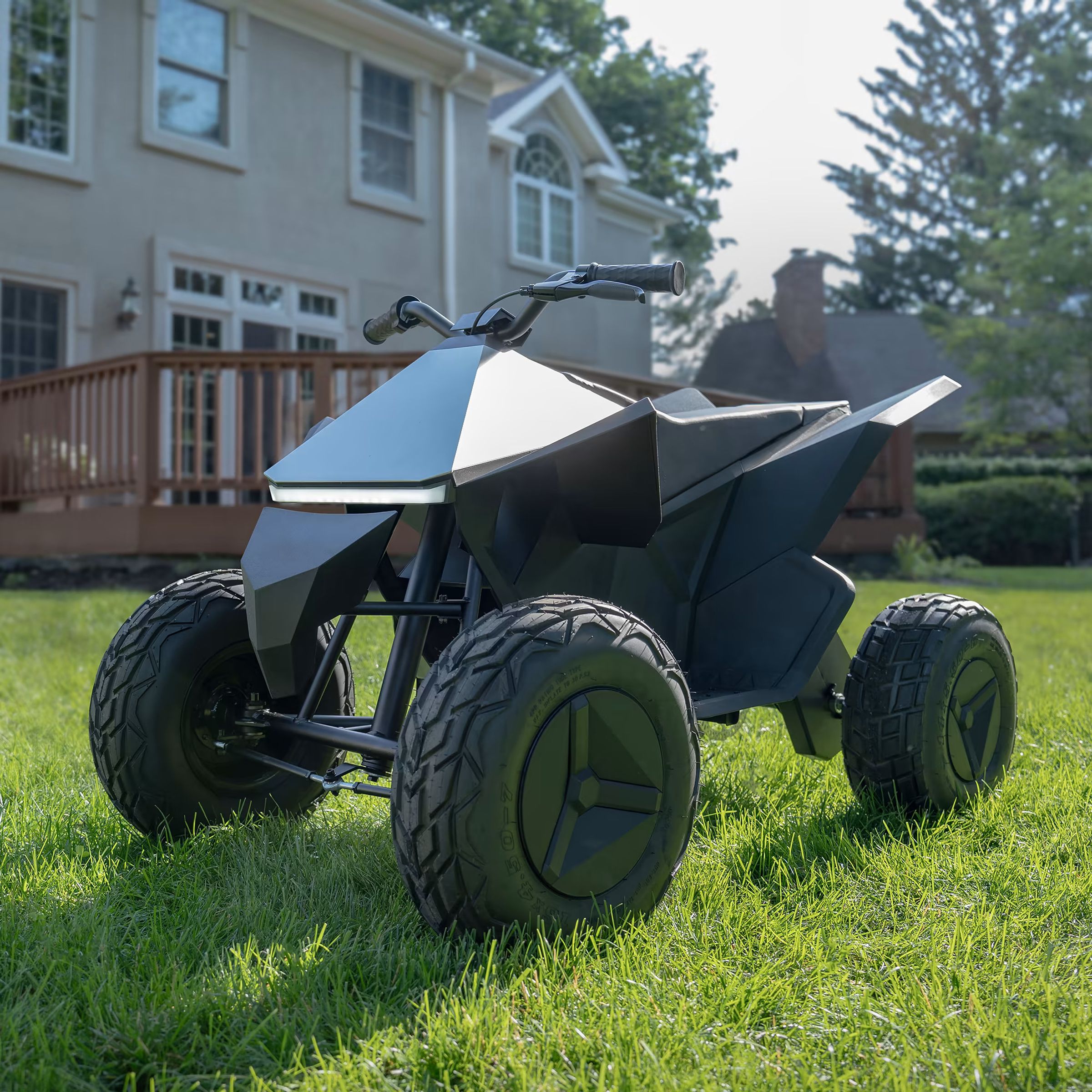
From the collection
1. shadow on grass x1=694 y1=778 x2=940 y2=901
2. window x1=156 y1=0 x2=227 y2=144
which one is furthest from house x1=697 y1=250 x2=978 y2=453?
shadow on grass x1=694 y1=778 x2=940 y2=901

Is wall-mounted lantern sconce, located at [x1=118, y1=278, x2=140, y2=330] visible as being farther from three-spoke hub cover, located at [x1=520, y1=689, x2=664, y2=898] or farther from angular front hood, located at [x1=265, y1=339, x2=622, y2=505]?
three-spoke hub cover, located at [x1=520, y1=689, x2=664, y2=898]

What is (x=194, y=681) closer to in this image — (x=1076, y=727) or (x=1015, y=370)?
(x=1076, y=727)

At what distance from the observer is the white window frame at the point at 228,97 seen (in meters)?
11.8

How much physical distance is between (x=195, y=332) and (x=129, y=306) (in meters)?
1.02

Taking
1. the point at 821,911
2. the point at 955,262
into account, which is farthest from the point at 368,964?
the point at 955,262

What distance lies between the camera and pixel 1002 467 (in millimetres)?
23828

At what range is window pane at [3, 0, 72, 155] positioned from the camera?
1114cm

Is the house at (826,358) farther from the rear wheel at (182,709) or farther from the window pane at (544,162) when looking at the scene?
the rear wheel at (182,709)

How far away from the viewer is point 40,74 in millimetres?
11234

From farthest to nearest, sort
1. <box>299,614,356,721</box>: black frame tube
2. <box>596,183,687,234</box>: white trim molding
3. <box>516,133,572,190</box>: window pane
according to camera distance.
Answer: <box>596,183,687,234</box>: white trim molding, <box>516,133,572,190</box>: window pane, <box>299,614,356,721</box>: black frame tube

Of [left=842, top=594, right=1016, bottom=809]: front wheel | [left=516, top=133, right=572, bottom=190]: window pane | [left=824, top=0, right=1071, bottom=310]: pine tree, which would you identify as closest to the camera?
[left=842, top=594, right=1016, bottom=809]: front wheel

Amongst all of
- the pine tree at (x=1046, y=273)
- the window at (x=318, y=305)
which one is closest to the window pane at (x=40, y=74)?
the window at (x=318, y=305)

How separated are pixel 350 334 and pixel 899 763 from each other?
11.9 metres

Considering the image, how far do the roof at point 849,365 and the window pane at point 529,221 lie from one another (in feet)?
48.7
